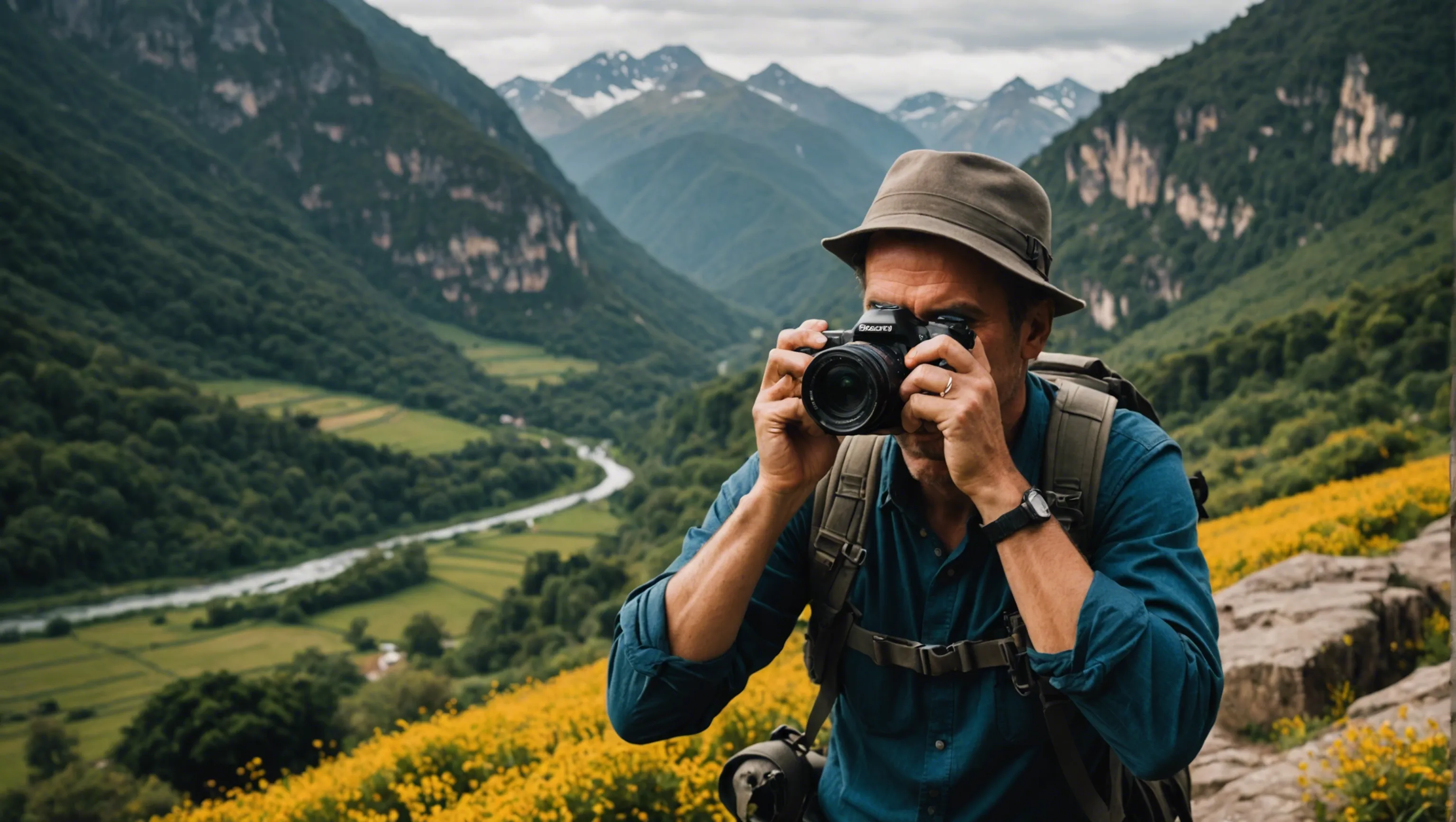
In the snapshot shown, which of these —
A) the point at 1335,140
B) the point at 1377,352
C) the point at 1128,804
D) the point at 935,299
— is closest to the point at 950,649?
the point at 1128,804

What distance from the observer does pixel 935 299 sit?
2.25 meters

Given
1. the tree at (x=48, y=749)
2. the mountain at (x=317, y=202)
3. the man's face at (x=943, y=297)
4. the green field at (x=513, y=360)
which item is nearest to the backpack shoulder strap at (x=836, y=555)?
the man's face at (x=943, y=297)

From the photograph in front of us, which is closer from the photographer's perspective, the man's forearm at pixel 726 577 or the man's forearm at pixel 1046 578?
the man's forearm at pixel 1046 578

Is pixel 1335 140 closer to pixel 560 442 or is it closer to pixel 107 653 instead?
pixel 560 442

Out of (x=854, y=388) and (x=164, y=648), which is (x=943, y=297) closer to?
(x=854, y=388)

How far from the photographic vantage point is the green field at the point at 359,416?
11225cm

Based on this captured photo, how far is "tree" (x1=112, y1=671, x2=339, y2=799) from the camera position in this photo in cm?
2394

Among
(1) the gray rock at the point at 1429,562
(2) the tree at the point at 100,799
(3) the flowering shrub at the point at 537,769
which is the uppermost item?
(1) the gray rock at the point at 1429,562

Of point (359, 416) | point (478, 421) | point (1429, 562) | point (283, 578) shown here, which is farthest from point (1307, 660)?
point (478, 421)

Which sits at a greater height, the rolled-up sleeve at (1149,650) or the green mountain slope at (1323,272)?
the green mountain slope at (1323,272)

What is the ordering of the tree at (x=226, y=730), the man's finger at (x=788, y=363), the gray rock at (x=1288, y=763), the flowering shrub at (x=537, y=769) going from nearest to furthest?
the man's finger at (x=788, y=363) < the gray rock at (x=1288, y=763) < the flowering shrub at (x=537, y=769) < the tree at (x=226, y=730)

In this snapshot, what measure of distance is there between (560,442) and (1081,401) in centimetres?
12469

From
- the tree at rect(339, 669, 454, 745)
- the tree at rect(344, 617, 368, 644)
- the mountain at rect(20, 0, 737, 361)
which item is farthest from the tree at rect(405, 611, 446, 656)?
the mountain at rect(20, 0, 737, 361)

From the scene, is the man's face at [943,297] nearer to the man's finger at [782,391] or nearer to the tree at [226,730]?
the man's finger at [782,391]
